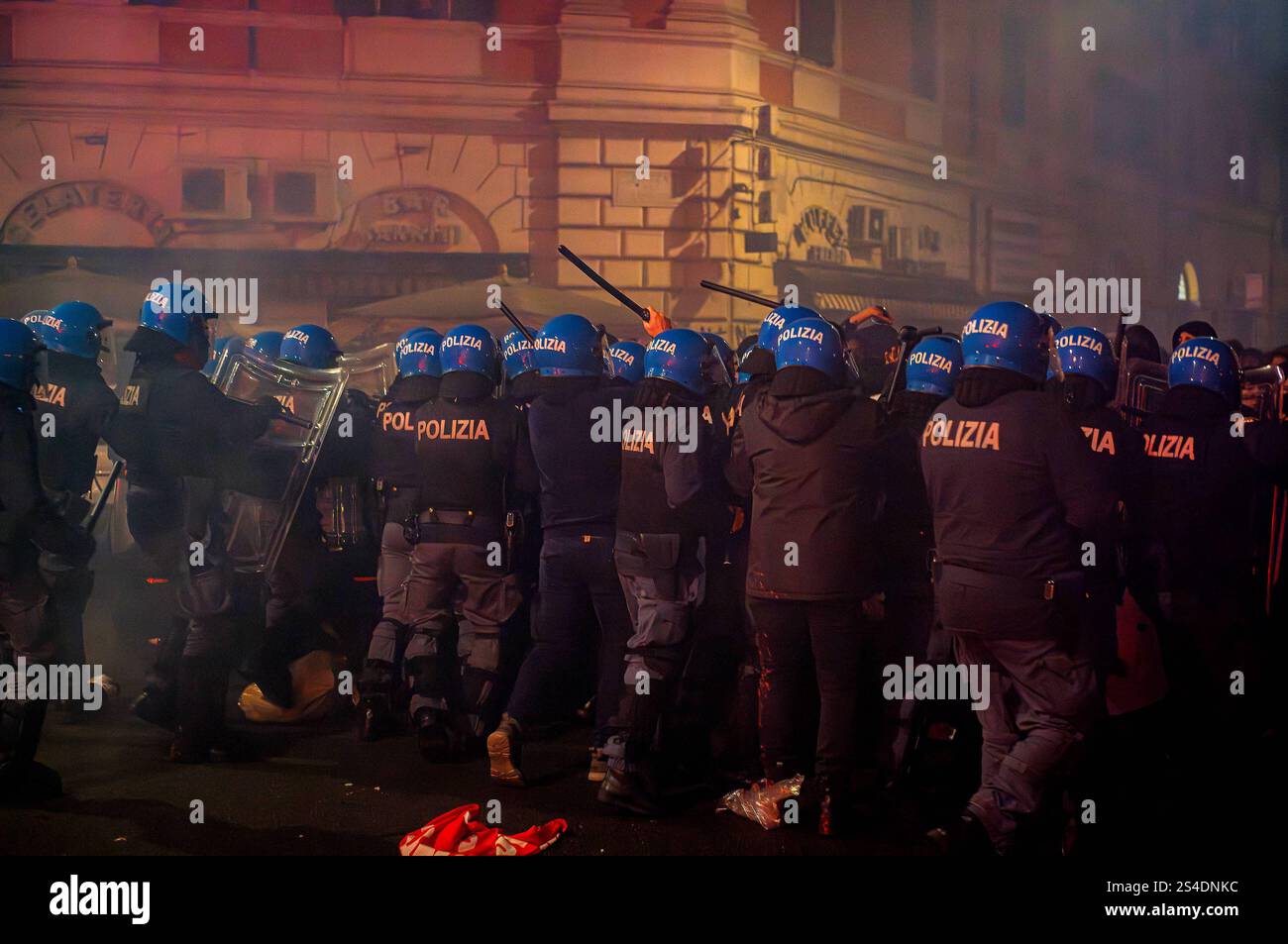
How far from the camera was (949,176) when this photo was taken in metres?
18.8

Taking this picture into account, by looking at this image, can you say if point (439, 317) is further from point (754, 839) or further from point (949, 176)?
point (754, 839)

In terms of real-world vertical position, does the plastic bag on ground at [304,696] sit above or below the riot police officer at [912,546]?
below

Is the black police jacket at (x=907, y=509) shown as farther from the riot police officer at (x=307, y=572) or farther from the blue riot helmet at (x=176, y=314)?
the blue riot helmet at (x=176, y=314)

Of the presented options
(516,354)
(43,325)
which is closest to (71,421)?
(43,325)

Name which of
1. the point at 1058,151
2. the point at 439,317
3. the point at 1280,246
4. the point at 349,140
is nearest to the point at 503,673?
the point at 439,317

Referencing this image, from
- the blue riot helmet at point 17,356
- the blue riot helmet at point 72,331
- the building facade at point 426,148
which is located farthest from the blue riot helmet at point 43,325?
the building facade at point 426,148

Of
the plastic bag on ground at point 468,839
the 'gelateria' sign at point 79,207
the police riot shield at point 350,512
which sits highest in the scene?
the 'gelateria' sign at point 79,207

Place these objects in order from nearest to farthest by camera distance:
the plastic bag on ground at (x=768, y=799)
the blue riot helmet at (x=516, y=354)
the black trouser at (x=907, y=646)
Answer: the plastic bag on ground at (x=768, y=799)
the black trouser at (x=907, y=646)
the blue riot helmet at (x=516, y=354)

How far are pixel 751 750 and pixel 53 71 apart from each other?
1273 centimetres

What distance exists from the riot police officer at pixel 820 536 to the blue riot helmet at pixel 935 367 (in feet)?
2.15

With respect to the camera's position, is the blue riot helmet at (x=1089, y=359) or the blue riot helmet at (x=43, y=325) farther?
the blue riot helmet at (x=43, y=325)

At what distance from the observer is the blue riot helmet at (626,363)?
6449mm

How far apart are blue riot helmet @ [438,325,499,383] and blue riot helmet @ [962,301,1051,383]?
2.48m

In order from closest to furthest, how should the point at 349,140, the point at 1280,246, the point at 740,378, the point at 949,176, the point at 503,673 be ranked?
the point at 503,673
the point at 740,378
the point at 349,140
the point at 949,176
the point at 1280,246
